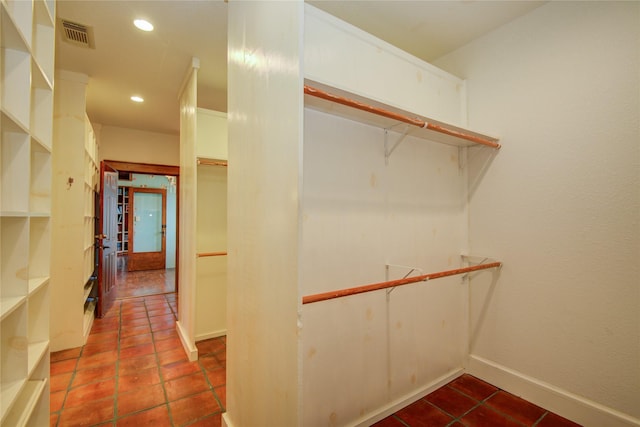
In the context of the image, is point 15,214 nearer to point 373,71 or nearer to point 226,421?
point 226,421

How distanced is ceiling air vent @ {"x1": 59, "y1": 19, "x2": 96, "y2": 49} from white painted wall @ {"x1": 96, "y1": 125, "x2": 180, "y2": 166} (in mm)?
2462

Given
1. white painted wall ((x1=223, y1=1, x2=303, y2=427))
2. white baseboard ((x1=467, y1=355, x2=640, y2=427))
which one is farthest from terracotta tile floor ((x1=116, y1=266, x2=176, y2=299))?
white baseboard ((x1=467, y1=355, x2=640, y2=427))

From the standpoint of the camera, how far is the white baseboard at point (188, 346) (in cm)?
260

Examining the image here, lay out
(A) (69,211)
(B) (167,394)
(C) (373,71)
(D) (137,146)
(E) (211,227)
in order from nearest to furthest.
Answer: (C) (373,71) < (B) (167,394) < (A) (69,211) < (E) (211,227) < (D) (137,146)

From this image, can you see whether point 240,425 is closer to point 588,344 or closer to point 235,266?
point 235,266

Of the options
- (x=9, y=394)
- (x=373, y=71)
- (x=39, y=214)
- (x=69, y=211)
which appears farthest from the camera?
(x=69, y=211)

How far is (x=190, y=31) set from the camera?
7.39 ft

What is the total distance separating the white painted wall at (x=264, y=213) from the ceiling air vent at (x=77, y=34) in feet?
4.68

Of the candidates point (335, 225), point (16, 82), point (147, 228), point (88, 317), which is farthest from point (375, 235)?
point (147, 228)

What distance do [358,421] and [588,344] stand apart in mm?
1477

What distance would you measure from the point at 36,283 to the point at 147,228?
265 inches

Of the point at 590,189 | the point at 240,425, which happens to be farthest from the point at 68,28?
the point at 590,189

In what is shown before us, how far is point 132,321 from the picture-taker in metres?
3.52

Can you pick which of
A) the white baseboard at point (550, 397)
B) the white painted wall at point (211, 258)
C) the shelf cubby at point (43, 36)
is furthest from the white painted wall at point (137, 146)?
the white baseboard at point (550, 397)
